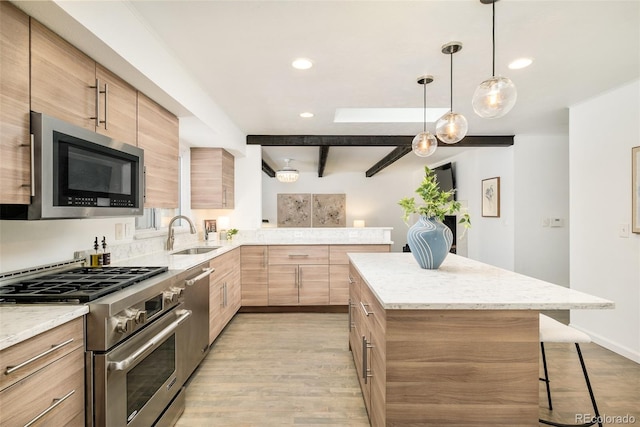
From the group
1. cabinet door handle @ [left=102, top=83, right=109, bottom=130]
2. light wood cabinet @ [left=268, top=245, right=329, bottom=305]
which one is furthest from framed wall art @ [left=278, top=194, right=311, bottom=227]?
cabinet door handle @ [left=102, top=83, right=109, bottom=130]

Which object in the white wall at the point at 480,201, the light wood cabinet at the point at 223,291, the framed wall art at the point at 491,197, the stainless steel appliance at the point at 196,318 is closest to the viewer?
the stainless steel appliance at the point at 196,318

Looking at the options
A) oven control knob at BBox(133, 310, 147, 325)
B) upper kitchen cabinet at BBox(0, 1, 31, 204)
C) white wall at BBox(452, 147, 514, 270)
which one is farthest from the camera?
white wall at BBox(452, 147, 514, 270)

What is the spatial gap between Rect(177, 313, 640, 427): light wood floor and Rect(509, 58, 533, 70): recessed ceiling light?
2311mm

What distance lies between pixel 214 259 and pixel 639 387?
11.1 feet

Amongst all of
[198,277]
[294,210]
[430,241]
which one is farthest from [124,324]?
[294,210]

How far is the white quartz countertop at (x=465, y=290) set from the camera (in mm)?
1309

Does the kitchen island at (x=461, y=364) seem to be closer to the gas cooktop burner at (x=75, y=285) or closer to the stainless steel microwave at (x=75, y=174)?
the gas cooktop burner at (x=75, y=285)

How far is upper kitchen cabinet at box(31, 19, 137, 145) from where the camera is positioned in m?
1.35

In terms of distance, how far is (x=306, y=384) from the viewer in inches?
91.0

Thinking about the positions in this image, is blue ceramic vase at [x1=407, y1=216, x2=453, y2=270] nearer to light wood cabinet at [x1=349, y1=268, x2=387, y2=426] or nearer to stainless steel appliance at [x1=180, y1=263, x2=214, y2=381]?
light wood cabinet at [x1=349, y1=268, x2=387, y2=426]

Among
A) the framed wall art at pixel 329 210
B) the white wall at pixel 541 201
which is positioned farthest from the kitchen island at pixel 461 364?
the framed wall art at pixel 329 210

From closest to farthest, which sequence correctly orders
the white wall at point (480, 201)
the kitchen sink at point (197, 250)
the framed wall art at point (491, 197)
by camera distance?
the kitchen sink at point (197, 250) < the white wall at point (480, 201) < the framed wall art at point (491, 197)

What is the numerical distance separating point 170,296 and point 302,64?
1.78m

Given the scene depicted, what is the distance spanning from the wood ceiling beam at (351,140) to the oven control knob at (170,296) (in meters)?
2.92
